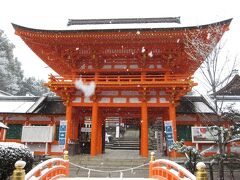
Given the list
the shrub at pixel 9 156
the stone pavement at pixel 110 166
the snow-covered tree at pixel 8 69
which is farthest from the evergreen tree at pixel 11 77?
the shrub at pixel 9 156

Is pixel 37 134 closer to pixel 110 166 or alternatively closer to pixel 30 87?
pixel 110 166

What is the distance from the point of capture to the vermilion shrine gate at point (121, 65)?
53.9 feet

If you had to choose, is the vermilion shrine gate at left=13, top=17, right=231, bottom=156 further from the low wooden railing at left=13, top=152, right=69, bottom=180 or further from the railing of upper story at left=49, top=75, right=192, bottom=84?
the low wooden railing at left=13, top=152, right=69, bottom=180

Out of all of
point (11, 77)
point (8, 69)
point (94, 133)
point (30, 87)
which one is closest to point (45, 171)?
point (94, 133)

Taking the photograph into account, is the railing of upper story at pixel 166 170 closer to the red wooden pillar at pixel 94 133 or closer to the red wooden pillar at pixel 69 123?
the red wooden pillar at pixel 94 133

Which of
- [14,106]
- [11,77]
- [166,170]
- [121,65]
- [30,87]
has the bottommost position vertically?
[166,170]

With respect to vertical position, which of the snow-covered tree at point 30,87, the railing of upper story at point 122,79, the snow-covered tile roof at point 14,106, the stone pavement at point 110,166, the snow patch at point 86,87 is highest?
the snow-covered tree at point 30,87

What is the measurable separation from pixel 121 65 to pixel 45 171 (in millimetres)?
11487

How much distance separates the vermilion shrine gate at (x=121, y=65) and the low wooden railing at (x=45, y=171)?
19.0ft

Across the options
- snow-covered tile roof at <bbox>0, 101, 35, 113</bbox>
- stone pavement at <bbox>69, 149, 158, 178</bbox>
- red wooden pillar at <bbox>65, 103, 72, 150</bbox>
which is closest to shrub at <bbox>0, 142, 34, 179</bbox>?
stone pavement at <bbox>69, 149, 158, 178</bbox>

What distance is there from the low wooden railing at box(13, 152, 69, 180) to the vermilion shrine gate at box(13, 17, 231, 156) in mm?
5800

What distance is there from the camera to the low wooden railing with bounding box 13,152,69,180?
5.52 meters

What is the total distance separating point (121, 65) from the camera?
18703 mm

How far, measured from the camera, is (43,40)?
17375 millimetres
